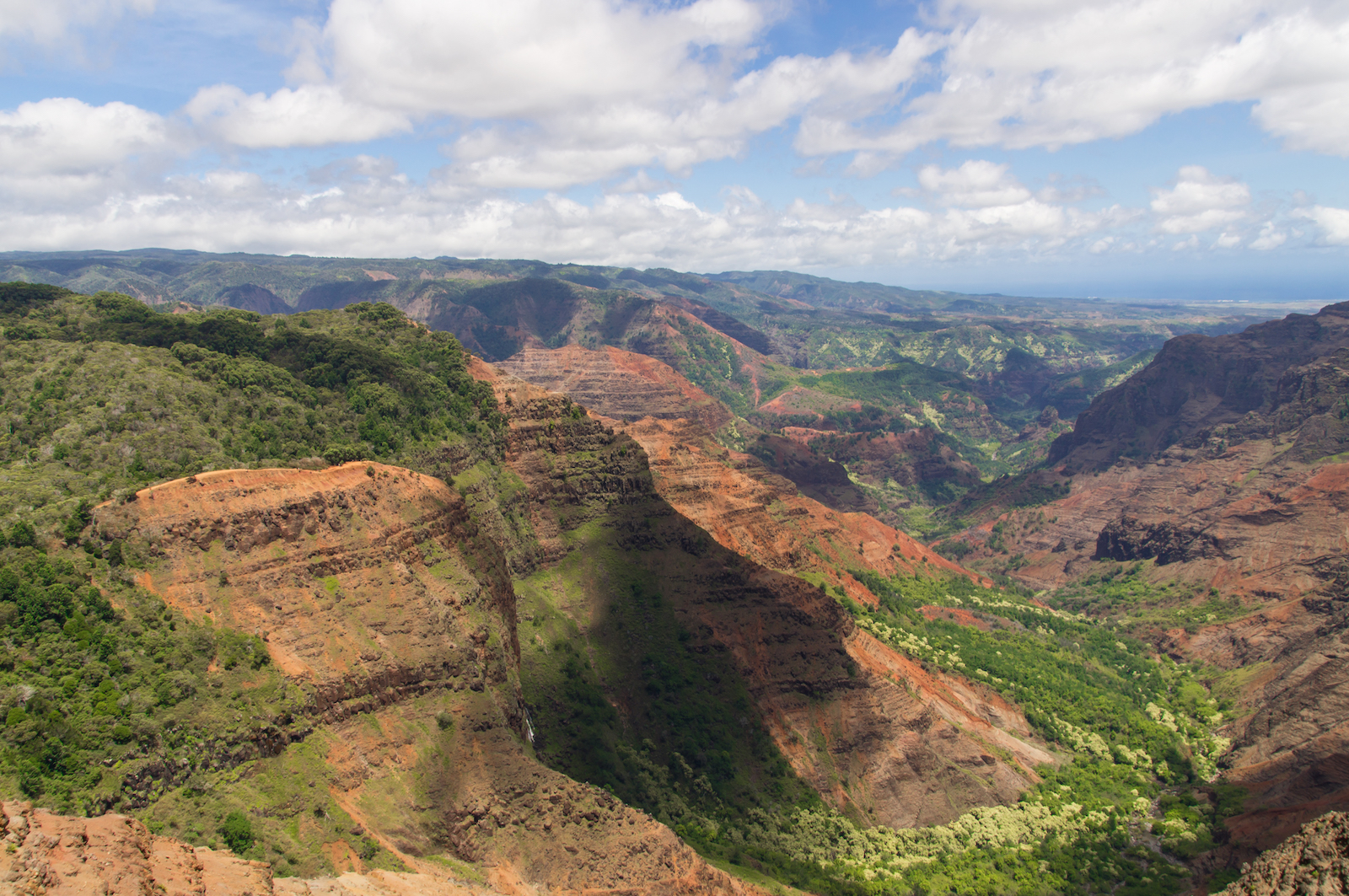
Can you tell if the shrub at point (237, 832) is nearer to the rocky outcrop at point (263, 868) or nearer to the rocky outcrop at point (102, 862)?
the rocky outcrop at point (263, 868)

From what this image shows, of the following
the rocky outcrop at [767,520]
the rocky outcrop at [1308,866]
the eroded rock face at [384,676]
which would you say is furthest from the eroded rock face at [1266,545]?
the eroded rock face at [384,676]

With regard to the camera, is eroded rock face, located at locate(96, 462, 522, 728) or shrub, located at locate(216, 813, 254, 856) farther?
eroded rock face, located at locate(96, 462, 522, 728)

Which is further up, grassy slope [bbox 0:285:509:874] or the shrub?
grassy slope [bbox 0:285:509:874]

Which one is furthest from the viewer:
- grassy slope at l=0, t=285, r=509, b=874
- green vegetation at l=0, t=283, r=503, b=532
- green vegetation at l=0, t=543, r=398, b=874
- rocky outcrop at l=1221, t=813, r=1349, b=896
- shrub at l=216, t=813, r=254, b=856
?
green vegetation at l=0, t=283, r=503, b=532

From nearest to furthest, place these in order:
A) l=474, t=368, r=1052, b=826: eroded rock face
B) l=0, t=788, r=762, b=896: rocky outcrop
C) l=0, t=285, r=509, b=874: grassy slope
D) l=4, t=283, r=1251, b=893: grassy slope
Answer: l=0, t=788, r=762, b=896: rocky outcrop → l=0, t=285, r=509, b=874: grassy slope → l=4, t=283, r=1251, b=893: grassy slope → l=474, t=368, r=1052, b=826: eroded rock face

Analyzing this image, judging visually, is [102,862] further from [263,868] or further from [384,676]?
[384,676]

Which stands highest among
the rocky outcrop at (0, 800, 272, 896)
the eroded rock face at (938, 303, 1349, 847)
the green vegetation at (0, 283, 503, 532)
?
the green vegetation at (0, 283, 503, 532)

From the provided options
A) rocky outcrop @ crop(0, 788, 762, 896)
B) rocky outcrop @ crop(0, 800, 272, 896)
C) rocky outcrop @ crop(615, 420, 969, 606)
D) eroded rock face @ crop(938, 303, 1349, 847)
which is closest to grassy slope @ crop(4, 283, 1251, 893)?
rocky outcrop @ crop(0, 788, 762, 896)

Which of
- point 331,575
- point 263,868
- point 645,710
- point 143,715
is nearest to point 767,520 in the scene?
point 645,710

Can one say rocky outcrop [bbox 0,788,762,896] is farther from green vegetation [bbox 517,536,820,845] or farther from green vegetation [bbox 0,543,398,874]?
green vegetation [bbox 517,536,820,845]
